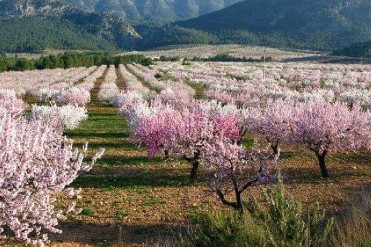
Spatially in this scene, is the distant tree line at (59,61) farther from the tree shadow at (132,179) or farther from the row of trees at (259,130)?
the row of trees at (259,130)

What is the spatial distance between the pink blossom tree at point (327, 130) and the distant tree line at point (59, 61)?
8433 cm

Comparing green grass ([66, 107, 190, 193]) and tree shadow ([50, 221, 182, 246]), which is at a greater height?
tree shadow ([50, 221, 182, 246])

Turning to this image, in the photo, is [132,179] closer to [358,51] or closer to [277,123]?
[277,123]

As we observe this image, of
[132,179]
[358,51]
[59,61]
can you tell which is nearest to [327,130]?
[132,179]

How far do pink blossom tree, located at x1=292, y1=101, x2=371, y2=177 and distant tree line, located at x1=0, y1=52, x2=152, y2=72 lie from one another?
84332 millimetres

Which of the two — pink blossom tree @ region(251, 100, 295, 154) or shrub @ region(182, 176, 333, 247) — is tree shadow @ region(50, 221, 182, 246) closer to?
shrub @ region(182, 176, 333, 247)

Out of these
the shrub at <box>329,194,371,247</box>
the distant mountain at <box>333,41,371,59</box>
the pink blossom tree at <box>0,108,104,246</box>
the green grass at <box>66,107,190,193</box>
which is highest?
the pink blossom tree at <box>0,108,104,246</box>

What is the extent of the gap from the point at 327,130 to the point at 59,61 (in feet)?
314

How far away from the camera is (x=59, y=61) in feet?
349

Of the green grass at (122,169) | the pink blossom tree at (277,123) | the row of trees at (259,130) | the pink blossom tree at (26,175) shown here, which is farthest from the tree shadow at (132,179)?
the pink blossom tree at (26,175)

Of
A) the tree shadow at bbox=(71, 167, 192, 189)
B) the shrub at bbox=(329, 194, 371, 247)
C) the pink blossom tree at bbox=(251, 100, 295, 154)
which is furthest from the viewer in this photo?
the pink blossom tree at bbox=(251, 100, 295, 154)

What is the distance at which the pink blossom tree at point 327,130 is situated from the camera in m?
19.4

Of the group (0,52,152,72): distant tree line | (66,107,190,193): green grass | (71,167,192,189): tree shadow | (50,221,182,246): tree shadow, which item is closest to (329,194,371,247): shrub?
(50,221,182,246): tree shadow

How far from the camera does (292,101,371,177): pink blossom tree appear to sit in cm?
1942
